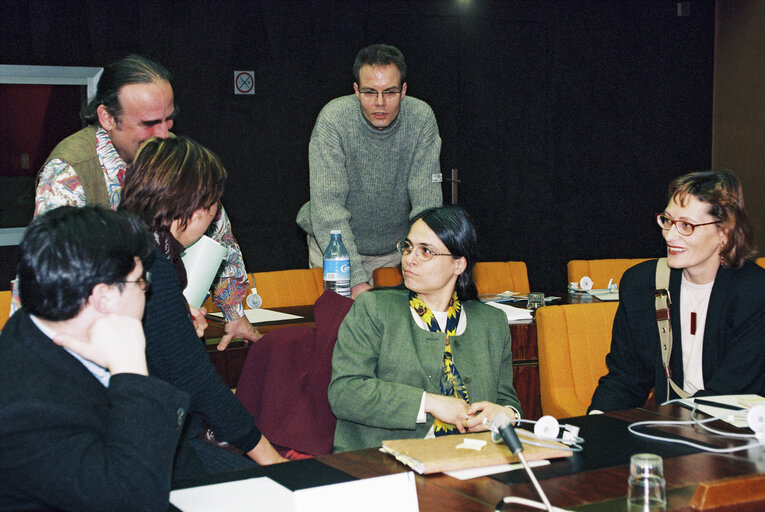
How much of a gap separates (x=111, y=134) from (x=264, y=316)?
113 cm

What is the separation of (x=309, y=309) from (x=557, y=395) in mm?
1299

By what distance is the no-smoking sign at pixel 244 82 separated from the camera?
592 centimetres

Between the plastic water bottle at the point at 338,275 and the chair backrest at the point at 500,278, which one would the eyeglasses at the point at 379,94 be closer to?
the plastic water bottle at the point at 338,275

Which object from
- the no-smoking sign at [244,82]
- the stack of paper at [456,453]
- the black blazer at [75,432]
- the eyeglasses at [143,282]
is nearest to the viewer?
→ the black blazer at [75,432]

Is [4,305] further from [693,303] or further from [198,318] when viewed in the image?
[693,303]

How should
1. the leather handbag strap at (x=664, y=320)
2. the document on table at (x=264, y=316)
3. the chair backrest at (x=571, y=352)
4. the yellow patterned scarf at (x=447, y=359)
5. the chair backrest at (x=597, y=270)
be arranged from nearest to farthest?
the yellow patterned scarf at (x=447, y=359) → the leather handbag strap at (x=664, y=320) → the chair backrest at (x=571, y=352) → the document on table at (x=264, y=316) → the chair backrest at (x=597, y=270)

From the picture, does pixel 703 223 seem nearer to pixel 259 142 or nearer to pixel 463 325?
pixel 463 325

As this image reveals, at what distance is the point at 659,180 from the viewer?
25.2 feet

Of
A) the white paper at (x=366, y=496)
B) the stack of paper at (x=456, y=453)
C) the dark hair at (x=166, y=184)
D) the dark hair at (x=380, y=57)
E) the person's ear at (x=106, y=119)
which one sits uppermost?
the dark hair at (x=380, y=57)

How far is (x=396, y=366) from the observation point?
236 cm

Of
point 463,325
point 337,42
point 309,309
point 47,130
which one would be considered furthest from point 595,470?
point 337,42

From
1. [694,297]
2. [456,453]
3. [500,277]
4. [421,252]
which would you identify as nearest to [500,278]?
[500,277]

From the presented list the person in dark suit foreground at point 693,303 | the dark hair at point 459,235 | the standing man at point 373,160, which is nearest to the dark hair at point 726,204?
the person in dark suit foreground at point 693,303

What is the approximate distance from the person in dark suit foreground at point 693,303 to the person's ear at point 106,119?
66.7 inches
